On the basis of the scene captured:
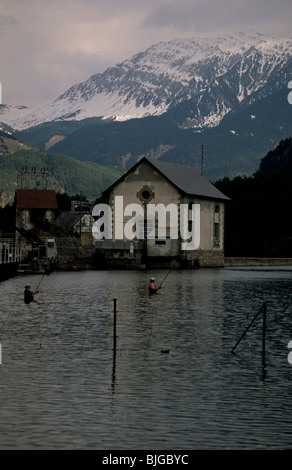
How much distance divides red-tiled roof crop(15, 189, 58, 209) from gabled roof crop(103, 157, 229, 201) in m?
26.6

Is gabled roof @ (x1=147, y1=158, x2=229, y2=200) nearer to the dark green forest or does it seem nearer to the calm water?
the dark green forest

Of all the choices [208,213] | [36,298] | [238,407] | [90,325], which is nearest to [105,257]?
[208,213]

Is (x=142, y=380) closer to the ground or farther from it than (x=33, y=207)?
closer to the ground

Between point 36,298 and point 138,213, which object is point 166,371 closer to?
point 36,298

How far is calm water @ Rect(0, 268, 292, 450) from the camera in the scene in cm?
1570

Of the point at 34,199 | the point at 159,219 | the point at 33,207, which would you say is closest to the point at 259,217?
the point at 34,199

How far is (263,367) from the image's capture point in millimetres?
23547

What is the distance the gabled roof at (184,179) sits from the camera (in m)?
94.9

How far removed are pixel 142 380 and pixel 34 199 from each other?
10682 cm

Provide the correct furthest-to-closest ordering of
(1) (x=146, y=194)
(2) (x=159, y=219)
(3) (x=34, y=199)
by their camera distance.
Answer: (3) (x=34, y=199) < (1) (x=146, y=194) < (2) (x=159, y=219)

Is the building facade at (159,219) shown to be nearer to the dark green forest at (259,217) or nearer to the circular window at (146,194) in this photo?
the circular window at (146,194)

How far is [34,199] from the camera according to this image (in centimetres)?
12606

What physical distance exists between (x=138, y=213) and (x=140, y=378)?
74.3 meters

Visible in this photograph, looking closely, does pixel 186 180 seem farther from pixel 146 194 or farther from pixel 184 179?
pixel 146 194
